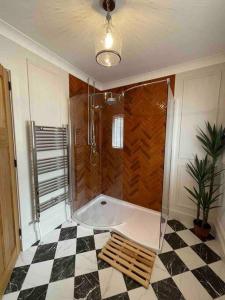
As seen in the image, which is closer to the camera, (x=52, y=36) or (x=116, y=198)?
(x=52, y=36)

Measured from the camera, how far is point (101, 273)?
4.58 feet

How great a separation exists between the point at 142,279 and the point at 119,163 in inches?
68.5

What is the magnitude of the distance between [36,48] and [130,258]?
2.66m

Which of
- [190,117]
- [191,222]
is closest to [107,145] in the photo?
[190,117]

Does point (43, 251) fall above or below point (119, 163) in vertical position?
below

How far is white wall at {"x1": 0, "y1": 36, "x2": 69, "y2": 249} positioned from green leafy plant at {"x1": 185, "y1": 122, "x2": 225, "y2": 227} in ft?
6.75

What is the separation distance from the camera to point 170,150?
2.18m

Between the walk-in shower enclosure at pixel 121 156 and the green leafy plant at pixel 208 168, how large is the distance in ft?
1.40

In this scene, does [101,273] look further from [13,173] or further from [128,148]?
[128,148]

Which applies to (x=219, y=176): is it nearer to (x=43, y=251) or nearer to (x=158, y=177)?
(x=158, y=177)

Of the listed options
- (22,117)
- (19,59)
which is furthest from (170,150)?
(19,59)

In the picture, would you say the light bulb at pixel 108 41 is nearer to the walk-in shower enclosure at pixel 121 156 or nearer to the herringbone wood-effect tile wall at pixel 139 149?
the walk-in shower enclosure at pixel 121 156

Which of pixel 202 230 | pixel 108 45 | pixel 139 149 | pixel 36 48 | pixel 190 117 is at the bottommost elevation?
pixel 202 230

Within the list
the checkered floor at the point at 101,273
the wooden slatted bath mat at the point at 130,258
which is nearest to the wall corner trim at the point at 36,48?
the checkered floor at the point at 101,273
